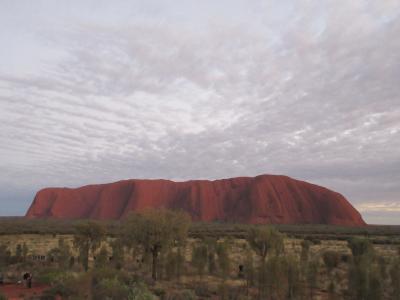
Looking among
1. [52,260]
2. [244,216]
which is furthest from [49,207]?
[52,260]

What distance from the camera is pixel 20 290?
19141 millimetres

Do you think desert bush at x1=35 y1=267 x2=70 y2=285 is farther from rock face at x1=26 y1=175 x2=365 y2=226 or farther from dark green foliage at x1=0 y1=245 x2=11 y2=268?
rock face at x1=26 y1=175 x2=365 y2=226

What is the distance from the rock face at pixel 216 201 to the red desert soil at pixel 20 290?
3563 inches

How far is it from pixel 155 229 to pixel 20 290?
24.8 ft

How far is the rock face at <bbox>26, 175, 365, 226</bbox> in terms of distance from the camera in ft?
396

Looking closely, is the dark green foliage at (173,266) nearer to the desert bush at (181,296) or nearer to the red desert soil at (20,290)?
the desert bush at (181,296)

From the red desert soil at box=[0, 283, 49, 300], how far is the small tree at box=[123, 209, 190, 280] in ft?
18.9

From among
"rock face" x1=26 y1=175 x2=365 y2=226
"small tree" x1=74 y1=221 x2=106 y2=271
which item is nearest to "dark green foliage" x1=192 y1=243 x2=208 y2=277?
"small tree" x1=74 y1=221 x2=106 y2=271

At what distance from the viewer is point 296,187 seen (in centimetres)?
13325

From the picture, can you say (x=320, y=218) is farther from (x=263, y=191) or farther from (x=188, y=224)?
(x=188, y=224)

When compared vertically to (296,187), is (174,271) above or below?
below

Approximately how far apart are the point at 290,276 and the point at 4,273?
54.6 feet

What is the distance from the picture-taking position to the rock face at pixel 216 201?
121 m

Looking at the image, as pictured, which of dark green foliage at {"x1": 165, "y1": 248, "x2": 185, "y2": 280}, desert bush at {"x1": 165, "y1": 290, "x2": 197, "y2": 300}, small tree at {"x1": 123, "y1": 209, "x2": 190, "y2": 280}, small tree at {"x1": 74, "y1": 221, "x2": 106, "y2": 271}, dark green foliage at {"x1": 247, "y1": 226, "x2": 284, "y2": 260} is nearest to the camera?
desert bush at {"x1": 165, "y1": 290, "x2": 197, "y2": 300}
